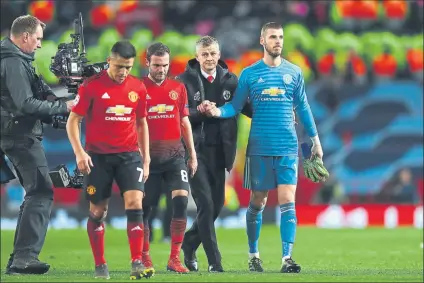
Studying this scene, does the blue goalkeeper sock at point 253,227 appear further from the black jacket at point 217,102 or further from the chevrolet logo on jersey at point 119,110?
the chevrolet logo on jersey at point 119,110

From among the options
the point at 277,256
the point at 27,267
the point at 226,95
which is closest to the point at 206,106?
the point at 226,95

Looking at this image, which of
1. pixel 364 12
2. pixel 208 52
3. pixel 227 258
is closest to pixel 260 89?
pixel 208 52

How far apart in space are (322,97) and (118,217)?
8632mm

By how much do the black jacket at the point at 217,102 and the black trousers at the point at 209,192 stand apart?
0.34 ft

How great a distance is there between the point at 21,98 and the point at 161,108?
1543mm

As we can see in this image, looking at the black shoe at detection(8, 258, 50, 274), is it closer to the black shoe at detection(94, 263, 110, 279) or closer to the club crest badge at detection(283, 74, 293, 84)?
the black shoe at detection(94, 263, 110, 279)

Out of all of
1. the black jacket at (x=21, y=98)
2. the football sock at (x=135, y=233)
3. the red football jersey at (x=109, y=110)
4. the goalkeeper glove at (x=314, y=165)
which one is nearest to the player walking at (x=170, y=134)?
the black jacket at (x=21, y=98)

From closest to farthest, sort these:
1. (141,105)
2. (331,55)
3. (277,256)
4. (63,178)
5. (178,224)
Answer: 1. (141,105)
2. (63,178)
3. (178,224)
4. (277,256)
5. (331,55)

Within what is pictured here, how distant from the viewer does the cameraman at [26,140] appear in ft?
47.0

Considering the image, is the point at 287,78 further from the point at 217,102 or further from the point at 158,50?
the point at 158,50

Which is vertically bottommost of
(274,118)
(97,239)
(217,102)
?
(97,239)

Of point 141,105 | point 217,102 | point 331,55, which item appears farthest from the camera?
point 331,55

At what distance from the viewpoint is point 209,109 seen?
14477 mm

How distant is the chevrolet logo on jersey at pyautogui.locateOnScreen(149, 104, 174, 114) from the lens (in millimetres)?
14453
